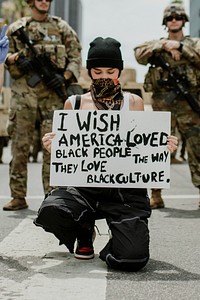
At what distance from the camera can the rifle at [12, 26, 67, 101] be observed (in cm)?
669

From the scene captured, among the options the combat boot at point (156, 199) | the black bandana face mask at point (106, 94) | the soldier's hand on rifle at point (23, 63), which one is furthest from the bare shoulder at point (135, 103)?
the combat boot at point (156, 199)

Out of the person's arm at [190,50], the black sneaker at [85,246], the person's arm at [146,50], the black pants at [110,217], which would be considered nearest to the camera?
the black pants at [110,217]

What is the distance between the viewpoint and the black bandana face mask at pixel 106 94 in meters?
4.38

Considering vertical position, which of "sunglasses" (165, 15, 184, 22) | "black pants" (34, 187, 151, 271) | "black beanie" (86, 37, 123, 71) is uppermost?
"sunglasses" (165, 15, 184, 22)

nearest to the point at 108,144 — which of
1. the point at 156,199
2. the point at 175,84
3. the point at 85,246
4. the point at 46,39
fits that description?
the point at 85,246

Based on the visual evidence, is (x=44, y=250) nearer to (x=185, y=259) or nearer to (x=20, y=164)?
(x=185, y=259)

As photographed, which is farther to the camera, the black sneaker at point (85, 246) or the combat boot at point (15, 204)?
the combat boot at point (15, 204)

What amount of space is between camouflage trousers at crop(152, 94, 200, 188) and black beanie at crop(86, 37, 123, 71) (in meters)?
2.78

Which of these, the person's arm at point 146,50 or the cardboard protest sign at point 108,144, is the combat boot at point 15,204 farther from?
the cardboard protest sign at point 108,144

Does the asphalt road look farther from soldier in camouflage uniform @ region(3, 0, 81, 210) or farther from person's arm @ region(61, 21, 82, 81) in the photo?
person's arm @ region(61, 21, 82, 81)

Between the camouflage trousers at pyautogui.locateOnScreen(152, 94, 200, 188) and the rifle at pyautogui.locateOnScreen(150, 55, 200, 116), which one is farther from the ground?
the rifle at pyautogui.locateOnScreen(150, 55, 200, 116)

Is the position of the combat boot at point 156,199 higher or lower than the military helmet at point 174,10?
lower

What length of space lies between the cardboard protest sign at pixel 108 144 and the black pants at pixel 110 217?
131mm

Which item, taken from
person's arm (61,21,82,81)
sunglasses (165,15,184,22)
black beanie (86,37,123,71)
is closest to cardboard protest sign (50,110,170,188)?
black beanie (86,37,123,71)
